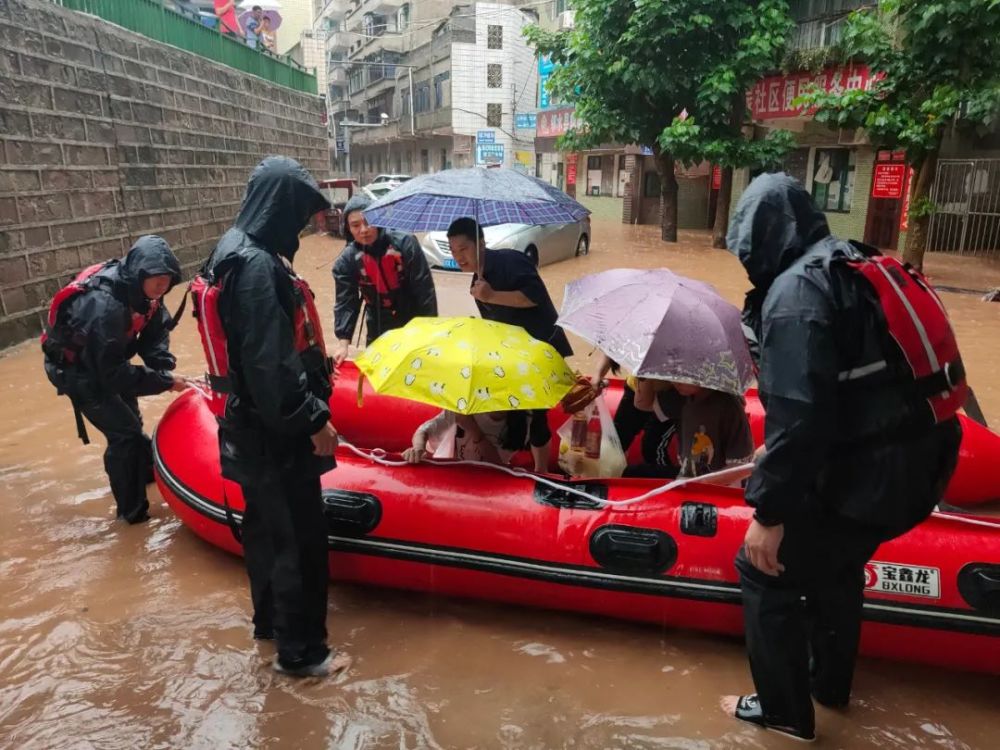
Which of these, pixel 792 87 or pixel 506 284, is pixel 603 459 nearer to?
pixel 506 284

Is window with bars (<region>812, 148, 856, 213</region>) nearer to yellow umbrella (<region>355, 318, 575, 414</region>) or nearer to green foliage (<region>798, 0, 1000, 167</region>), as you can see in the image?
green foliage (<region>798, 0, 1000, 167</region>)

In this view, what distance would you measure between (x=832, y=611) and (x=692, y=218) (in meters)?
18.6

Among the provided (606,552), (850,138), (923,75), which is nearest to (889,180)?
(850,138)

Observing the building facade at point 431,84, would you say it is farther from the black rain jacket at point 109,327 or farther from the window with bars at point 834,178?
the black rain jacket at point 109,327

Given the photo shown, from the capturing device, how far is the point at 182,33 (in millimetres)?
11359

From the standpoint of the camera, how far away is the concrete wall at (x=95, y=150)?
6914 mm

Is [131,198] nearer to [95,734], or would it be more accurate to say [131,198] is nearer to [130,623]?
[130,623]

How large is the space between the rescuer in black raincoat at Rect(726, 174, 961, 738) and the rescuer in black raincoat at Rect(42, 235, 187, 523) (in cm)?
261

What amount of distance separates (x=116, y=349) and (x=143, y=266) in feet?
1.29

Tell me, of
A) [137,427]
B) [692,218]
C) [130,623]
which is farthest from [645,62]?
[130,623]

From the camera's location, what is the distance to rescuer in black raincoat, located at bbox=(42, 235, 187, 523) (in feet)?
10.7

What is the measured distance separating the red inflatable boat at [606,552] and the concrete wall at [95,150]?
17.3 feet

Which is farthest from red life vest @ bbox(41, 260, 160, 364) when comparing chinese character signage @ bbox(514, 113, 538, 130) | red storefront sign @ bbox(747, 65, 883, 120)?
chinese character signage @ bbox(514, 113, 538, 130)

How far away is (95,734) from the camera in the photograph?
2.37 m
